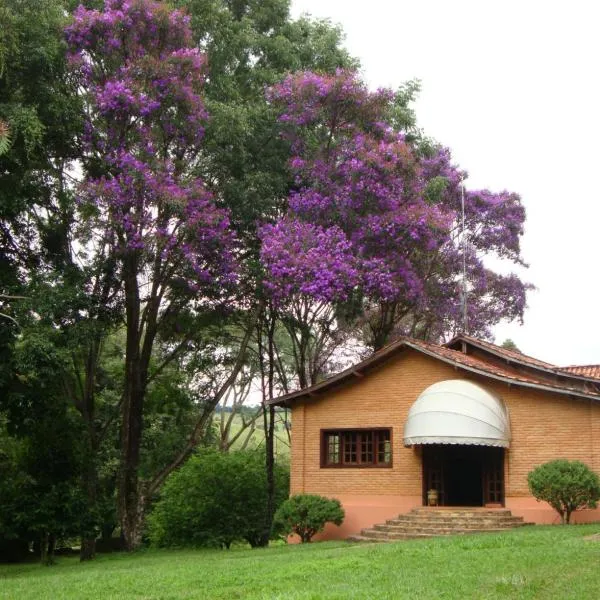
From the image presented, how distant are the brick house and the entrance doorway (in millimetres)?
34

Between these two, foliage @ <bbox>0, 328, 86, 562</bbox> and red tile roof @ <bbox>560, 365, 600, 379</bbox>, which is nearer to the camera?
foliage @ <bbox>0, 328, 86, 562</bbox>

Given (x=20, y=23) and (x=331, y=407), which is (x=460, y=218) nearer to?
(x=331, y=407)

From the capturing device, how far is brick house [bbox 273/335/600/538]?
73.9 feet

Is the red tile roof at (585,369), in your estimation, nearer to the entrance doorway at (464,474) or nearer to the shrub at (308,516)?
the entrance doorway at (464,474)

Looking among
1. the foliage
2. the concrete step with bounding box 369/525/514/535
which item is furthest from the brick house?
the foliage

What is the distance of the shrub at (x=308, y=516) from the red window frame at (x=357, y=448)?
5.89ft

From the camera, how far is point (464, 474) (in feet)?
87.2

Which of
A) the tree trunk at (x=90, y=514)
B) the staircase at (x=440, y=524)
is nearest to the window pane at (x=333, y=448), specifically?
the staircase at (x=440, y=524)

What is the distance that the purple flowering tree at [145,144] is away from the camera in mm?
22172

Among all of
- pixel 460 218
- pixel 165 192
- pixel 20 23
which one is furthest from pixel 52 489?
pixel 460 218

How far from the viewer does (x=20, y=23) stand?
20.5 metres

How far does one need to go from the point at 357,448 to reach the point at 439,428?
4167mm

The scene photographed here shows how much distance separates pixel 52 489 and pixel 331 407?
914cm

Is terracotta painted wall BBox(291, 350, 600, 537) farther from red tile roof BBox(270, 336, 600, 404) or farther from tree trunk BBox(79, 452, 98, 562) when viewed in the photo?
tree trunk BBox(79, 452, 98, 562)
